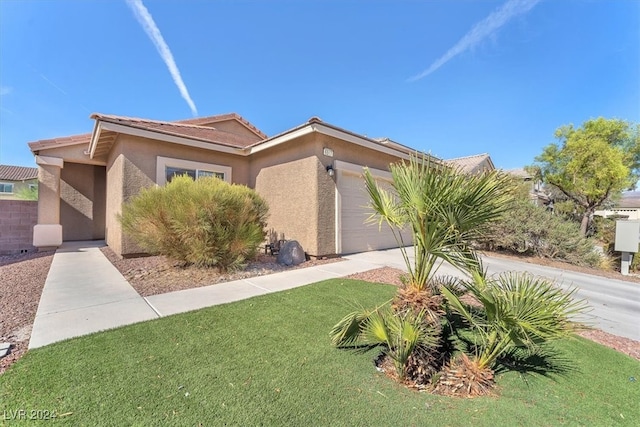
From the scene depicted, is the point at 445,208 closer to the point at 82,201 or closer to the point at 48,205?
the point at 48,205

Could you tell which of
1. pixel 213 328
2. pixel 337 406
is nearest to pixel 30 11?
pixel 213 328

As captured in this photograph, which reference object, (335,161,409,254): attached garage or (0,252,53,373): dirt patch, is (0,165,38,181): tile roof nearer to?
(0,252,53,373): dirt patch

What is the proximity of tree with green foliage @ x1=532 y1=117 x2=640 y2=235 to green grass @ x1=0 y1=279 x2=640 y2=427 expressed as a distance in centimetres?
1867

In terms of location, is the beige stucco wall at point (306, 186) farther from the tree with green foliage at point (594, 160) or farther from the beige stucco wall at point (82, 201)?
the tree with green foliage at point (594, 160)

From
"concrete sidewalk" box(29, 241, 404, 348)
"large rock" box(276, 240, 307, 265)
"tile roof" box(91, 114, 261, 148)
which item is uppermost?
"tile roof" box(91, 114, 261, 148)

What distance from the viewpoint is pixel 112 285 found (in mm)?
5883

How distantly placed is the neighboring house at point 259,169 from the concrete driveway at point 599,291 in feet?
5.91

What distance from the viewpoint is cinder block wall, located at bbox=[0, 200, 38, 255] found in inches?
417

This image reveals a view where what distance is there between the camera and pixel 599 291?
6.79 meters

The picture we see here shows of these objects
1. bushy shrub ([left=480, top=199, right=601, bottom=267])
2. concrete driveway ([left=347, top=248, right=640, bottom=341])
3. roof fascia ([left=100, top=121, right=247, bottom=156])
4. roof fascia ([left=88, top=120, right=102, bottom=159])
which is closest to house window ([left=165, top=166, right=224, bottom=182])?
roof fascia ([left=100, top=121, right=247, bottom=156])

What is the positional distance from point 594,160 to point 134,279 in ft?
83.5

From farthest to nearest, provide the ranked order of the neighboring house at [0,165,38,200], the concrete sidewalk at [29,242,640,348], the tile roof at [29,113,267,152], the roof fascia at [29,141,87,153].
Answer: the neighboring house at [0,165,38,200]
the roof fascia at [29,141,87,153]
the tile roof at [29,113,267,152]
the concrete sidewalk at [29,242,640,348]

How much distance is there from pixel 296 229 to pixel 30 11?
10910 millimetres

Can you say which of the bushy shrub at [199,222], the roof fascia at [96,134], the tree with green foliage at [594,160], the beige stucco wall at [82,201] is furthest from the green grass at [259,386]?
the tree with green foliage at [594,160]
